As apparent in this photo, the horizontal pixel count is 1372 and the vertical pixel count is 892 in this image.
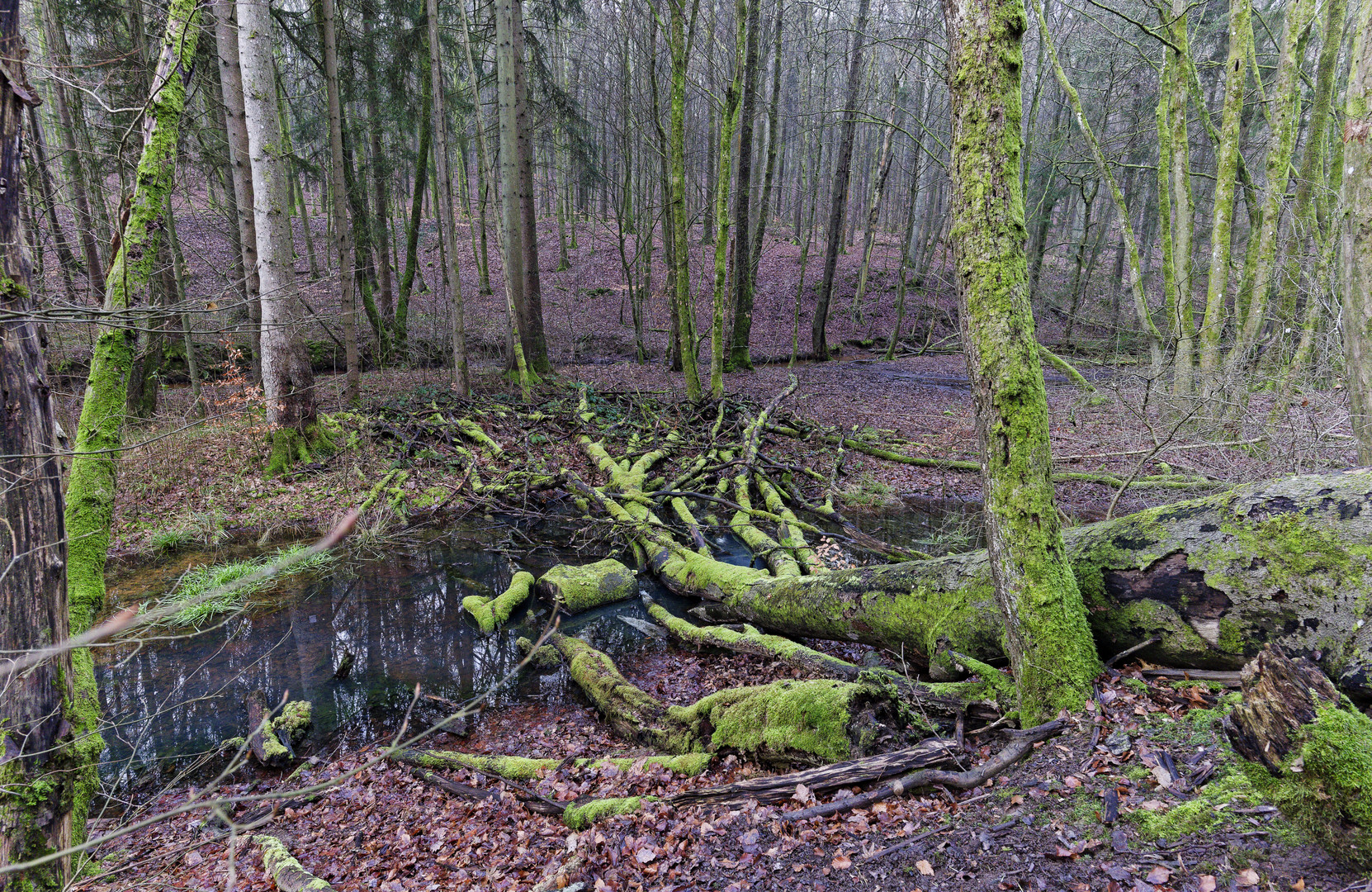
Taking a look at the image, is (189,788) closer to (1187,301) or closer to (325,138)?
(1187,301)

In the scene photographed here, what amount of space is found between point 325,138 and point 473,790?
18955mm

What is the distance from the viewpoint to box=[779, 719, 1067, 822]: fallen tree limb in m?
3.26

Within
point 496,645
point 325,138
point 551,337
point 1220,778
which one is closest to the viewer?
point 1220,778

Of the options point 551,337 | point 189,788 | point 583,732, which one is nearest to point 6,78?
point 189,788

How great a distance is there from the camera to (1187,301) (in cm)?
804

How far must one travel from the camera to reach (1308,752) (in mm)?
2256

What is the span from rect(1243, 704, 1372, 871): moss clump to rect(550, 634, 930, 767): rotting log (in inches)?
66.0

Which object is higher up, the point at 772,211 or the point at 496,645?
the point at 772,211

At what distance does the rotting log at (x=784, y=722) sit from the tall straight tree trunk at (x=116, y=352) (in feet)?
12.2

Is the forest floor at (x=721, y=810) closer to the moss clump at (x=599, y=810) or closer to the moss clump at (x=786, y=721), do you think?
the moss clump at (x=599, y=810)

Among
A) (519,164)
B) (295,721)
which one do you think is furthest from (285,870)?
(519,164)

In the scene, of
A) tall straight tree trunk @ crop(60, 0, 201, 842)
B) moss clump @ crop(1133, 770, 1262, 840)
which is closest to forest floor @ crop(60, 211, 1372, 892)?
moss clump @ crop(1133, 770, 1262, 840)

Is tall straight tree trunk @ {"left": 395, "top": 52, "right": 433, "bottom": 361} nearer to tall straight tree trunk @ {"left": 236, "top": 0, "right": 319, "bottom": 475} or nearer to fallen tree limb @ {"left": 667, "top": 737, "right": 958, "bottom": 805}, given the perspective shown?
tall straight tree trunk @ {"left": 236, "top": 0, "right": 319, "bottom": 475}

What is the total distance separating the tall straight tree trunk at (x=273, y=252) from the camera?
838 centimetres
